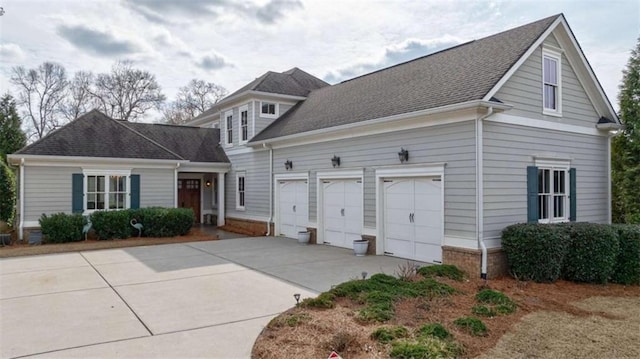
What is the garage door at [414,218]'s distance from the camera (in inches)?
393

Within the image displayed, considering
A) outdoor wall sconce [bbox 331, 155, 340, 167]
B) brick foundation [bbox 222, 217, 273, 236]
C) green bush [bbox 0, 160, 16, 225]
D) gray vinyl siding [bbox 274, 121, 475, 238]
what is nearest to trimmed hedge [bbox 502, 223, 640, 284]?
gray vinyl siding [bbox 274, 121, 475, 238]

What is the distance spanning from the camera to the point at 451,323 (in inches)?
227

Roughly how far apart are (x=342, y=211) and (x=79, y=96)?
34278 millimetres

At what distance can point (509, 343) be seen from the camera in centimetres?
523

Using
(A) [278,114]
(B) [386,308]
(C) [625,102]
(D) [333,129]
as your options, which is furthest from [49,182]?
(C) [625,102]

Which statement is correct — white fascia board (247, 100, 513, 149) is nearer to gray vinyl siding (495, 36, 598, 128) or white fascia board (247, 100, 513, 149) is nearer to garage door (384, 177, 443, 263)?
gray vinyl siding (495, 36, 598, 128)

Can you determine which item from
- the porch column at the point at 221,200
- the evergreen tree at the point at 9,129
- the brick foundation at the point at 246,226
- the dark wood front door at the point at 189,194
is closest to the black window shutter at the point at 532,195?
the brick foundation at the point at 246,226

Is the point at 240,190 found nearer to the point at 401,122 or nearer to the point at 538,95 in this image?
the point at 401,122

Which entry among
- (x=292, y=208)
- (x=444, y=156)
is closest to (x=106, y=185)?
(x=292, y=208)

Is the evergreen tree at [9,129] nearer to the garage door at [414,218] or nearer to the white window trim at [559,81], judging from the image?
the garage door at [414,218]

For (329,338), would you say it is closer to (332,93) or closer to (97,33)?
(332,93)

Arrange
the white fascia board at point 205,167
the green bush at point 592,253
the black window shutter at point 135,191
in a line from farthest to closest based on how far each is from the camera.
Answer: the white fascia board at point 205,167
the black window shutter at point 135,191
the green bush at point 592,253

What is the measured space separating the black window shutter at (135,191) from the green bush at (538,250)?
13191mm

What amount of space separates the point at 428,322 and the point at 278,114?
542 inches
